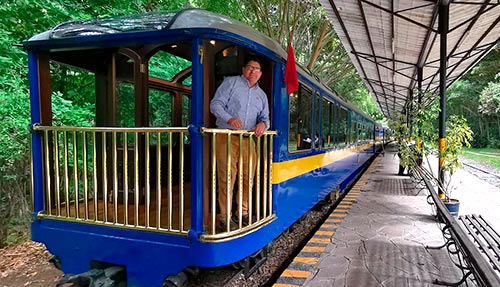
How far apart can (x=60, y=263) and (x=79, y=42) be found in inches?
78.4

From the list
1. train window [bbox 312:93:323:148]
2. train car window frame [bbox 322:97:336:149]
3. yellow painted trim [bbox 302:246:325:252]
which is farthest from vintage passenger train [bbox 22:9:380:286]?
train car window frame [bbox 322:97:336:149]

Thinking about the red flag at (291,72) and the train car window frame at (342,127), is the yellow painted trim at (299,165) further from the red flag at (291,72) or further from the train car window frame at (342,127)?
the red flag at (291,72)

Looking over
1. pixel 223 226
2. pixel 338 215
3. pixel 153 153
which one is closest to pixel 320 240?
pixel 338 215

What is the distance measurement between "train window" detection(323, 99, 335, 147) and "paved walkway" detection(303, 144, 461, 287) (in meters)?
1.38

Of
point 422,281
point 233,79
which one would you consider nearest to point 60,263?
point 233,79

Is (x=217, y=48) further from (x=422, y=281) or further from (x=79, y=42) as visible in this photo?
(x=422, y=281)

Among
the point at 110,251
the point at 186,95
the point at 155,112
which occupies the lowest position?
the point at 110,251

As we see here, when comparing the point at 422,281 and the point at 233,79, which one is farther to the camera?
the point at 422,281

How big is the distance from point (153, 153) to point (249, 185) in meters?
2.15

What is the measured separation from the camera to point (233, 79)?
3.01 m

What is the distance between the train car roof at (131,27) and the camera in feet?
8.47

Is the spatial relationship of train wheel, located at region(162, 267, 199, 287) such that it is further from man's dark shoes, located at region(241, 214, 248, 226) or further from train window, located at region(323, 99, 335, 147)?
train window, located at region(323, 99, 335, 147)

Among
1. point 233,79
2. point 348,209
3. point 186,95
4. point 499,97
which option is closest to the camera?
point 233,79

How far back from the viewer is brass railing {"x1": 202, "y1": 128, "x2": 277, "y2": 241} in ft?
8.64
